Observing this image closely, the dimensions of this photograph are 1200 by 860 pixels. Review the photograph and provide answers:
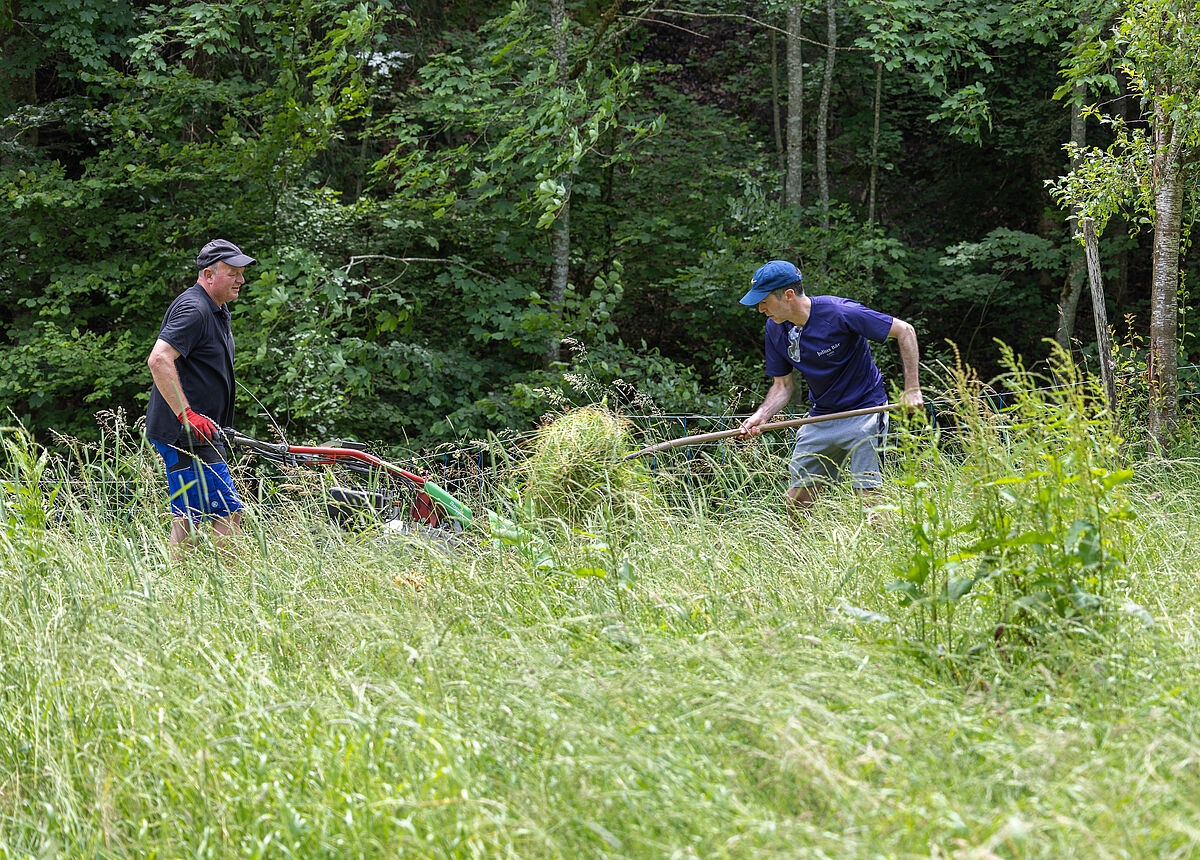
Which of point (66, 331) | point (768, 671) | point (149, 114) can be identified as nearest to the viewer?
point (768, 671)

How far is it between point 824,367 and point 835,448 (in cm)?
41

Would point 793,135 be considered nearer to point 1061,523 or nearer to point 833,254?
point 833,254

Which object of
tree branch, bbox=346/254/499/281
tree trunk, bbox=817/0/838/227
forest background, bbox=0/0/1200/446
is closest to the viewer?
forest background, bbox=0/0/1200/446

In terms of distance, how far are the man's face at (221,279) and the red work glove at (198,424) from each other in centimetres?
69

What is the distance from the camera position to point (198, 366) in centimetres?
501

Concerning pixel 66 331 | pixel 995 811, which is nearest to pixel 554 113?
pixel 66 331

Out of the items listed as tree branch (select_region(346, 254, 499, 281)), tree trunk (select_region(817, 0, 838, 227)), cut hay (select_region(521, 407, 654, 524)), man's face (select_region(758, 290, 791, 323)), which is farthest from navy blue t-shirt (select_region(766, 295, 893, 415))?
tree trunk (select_region(817, 0, 838, 227))

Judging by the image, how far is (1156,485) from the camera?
4.95m

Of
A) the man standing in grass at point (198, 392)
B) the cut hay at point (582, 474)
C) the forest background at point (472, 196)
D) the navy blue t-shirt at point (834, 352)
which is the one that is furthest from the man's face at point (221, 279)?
the navy blue t-shirt at point (834, 352)

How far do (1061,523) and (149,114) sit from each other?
832 centimetres

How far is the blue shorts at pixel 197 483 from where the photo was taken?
4727 mm

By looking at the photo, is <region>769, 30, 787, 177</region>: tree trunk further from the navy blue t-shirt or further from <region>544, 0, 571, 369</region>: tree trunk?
the navy blue t-shirt

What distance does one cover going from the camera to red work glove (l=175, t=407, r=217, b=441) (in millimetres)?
4660

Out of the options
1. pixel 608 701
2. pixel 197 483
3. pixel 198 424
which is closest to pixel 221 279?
pixel 198 424
